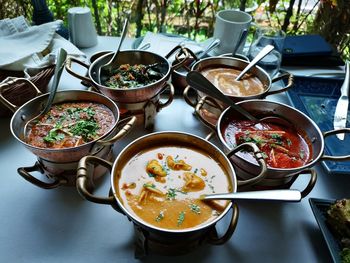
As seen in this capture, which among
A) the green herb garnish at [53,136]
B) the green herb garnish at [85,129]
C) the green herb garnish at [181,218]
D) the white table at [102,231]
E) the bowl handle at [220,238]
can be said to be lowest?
the white table at [102,231]

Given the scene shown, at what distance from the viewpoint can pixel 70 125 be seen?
749mm

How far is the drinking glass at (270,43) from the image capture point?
3.74 feet

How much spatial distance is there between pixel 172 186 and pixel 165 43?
786 millimetres

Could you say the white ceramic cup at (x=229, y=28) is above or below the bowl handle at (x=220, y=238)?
above

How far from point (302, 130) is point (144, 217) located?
0.48 meters

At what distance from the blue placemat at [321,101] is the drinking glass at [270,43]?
10 centimetres

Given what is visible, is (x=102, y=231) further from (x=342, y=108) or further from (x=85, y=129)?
(x=342, y=108)

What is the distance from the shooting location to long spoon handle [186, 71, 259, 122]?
0.75 metres

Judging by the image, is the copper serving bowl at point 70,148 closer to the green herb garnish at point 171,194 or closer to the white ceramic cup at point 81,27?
the green herb garnish at point 171,194

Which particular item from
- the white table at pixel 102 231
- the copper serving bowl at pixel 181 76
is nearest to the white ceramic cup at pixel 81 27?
the copper serving bowl at pixel 181 76

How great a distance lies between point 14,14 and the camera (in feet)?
5.02

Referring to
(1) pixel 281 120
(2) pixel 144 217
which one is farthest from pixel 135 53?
(2) pixel 144 217

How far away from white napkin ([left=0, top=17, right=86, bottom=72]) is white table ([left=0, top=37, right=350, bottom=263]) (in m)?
0.37

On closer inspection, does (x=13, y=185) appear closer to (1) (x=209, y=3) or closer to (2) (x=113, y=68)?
(2) (x=113, y=68)
